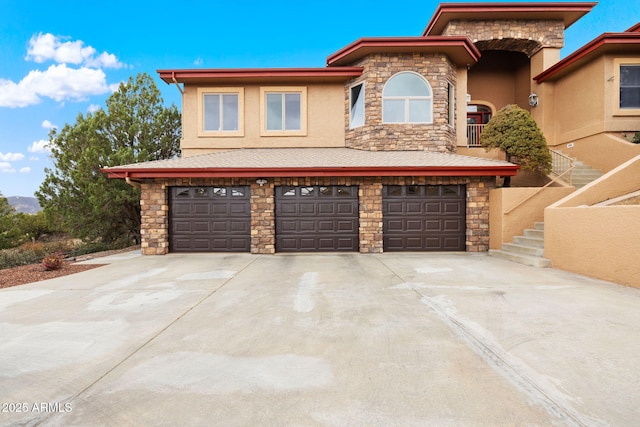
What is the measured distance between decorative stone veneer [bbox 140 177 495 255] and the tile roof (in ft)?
1.93

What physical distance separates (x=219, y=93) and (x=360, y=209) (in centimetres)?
753

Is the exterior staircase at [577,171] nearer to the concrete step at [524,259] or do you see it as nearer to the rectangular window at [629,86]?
the rectangular window at [629,86]

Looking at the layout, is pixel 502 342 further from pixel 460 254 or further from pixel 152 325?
pixel 460 254

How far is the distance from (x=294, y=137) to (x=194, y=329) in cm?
945

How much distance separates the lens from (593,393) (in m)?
2.40

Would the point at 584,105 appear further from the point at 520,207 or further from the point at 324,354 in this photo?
the point at 324,354

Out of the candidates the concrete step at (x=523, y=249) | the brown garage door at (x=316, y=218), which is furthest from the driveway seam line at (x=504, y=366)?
the brown garage door at (x=316, y=218)

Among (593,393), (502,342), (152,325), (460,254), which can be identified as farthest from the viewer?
(460,254)

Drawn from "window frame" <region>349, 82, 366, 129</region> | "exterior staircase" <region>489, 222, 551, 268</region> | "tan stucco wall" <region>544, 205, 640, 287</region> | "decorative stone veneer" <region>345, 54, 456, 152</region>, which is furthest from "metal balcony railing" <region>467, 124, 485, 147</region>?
"tan stucco wall" <region>544, 205, 640, 287</region>

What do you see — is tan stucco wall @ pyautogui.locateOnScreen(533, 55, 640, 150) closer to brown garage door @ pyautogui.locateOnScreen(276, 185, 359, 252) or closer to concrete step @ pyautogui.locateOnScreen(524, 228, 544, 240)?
concrete step @ pyautogui.locateOnScreen(524, 228, 544, 240)

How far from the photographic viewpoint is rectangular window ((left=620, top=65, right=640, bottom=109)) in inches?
426

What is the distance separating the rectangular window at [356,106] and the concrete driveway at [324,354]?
7.81 metres

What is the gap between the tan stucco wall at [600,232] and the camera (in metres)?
5.51

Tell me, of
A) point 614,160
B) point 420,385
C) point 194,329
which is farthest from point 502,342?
point 614,160
